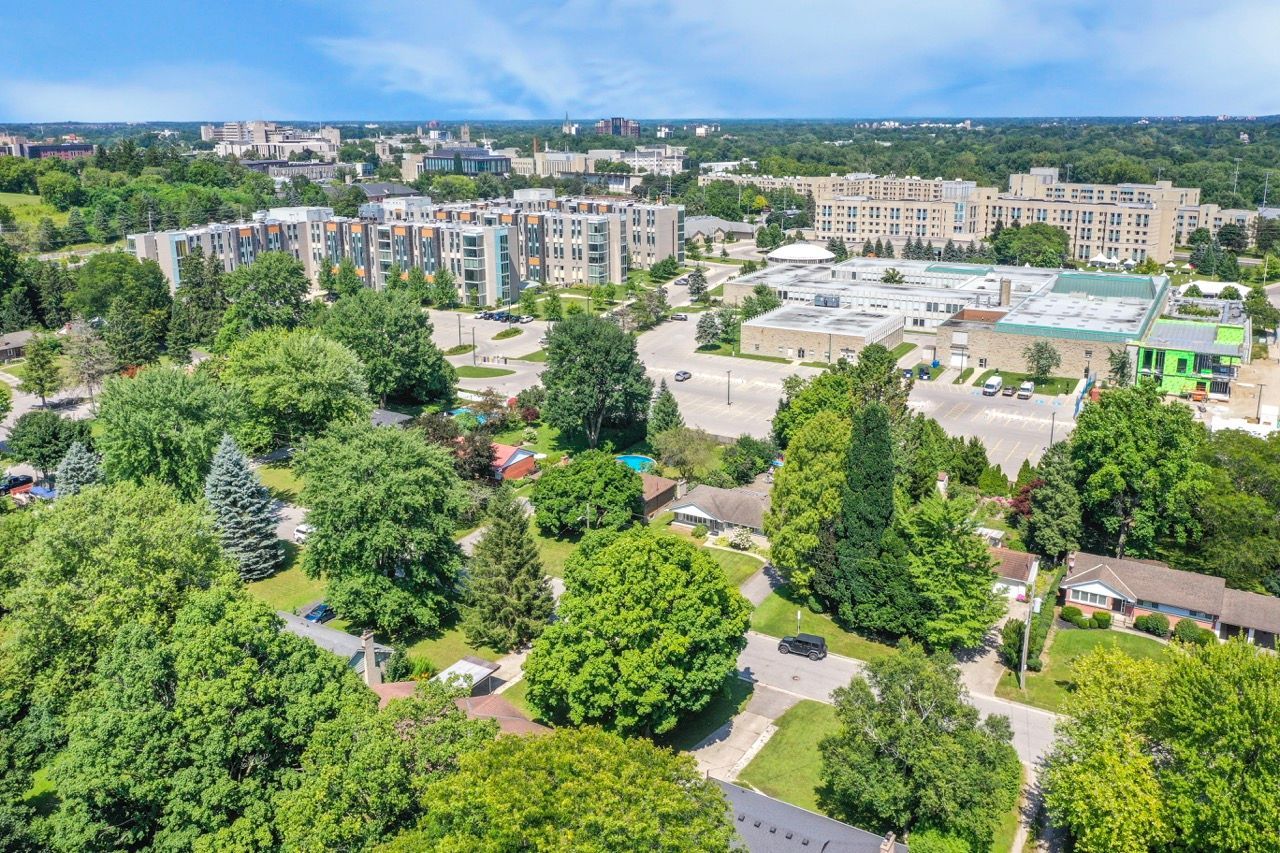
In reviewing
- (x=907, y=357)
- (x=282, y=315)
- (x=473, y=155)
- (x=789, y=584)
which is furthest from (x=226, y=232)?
(x=473, y=155)

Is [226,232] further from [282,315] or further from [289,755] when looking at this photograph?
[289,755]

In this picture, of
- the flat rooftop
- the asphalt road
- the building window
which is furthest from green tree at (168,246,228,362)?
the building window

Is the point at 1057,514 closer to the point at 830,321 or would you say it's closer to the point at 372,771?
the point at 372,771

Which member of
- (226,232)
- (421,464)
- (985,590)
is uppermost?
(226,232)

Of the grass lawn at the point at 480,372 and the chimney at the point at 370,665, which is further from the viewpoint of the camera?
the grass lawn at the point at 480,372

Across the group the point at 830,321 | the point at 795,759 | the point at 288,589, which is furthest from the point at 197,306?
the point at 795,759

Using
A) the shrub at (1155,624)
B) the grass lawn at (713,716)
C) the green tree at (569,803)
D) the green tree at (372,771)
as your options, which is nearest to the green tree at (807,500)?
the grass lawn at (713,716)

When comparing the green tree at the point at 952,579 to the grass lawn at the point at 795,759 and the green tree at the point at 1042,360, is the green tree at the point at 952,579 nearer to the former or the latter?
the grass lawn at the point at 795,759
